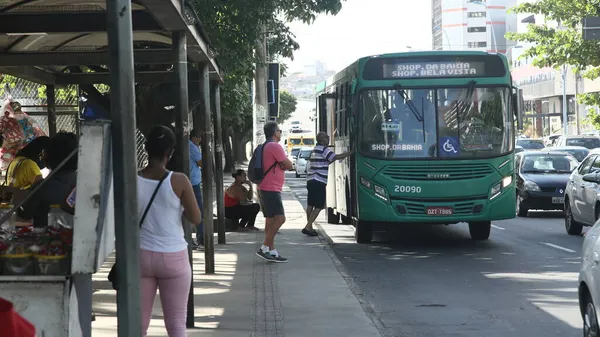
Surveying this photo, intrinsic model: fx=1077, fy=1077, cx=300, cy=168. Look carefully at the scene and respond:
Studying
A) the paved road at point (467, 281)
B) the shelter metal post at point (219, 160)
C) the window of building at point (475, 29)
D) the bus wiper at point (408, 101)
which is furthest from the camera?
the window of building at point (475, 29)

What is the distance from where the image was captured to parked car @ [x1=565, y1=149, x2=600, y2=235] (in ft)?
58.0

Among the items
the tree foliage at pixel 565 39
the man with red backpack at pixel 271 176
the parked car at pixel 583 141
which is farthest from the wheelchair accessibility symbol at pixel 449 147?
the parked car at pixel 583 141

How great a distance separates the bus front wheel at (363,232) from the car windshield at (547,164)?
8.10m

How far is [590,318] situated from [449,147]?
925cm

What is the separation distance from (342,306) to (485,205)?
6.54m

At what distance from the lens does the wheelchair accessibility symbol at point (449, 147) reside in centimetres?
1681

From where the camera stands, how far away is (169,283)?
6.57m

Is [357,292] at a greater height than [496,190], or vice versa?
[496,190]

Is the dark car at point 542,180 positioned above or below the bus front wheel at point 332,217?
above

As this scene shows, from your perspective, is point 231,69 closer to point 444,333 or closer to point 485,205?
point 485,205

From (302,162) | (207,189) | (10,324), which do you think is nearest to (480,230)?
(207,189)

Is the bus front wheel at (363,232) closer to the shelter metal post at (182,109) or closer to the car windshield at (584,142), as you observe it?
the shelter metal post at (182,109)

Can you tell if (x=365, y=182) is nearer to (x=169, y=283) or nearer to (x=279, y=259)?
(x=279, y=259)

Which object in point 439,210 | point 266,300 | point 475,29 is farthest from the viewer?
point 475,29
